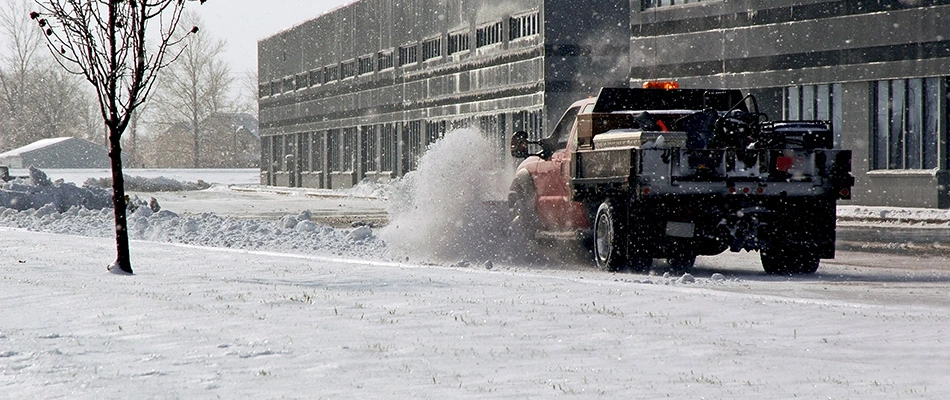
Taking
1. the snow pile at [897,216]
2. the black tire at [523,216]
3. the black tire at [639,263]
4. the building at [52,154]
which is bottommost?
the black tire at [639,263]

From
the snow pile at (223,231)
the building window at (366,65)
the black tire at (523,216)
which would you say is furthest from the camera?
the building window at (366,65)

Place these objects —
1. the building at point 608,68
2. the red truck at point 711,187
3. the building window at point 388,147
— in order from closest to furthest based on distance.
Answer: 1. the red truck at point 711,187
2. the building at point 608,68
3. the building window at point 388,147

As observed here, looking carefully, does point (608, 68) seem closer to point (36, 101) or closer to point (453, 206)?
point (453, 206)

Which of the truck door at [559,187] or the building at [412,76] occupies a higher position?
the building at [412,76]

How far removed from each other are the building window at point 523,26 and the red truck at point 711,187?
2810 cm

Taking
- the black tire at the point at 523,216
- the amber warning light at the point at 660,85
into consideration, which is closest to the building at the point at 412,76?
the black tire at the point at 523,216

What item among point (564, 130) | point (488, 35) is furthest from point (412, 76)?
point (564, 130)

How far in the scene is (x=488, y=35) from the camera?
45.9 metres

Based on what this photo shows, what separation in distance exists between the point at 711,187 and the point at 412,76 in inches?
1602

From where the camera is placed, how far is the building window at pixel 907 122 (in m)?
30.8

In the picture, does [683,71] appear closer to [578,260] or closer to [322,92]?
[578,260]

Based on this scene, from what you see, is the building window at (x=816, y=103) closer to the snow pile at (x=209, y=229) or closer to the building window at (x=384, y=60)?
the snow pile at (x=209, y=229)

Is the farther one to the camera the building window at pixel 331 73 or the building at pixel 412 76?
the building window at pixel 331 73

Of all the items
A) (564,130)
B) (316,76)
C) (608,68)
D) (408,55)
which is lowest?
(564,130)
